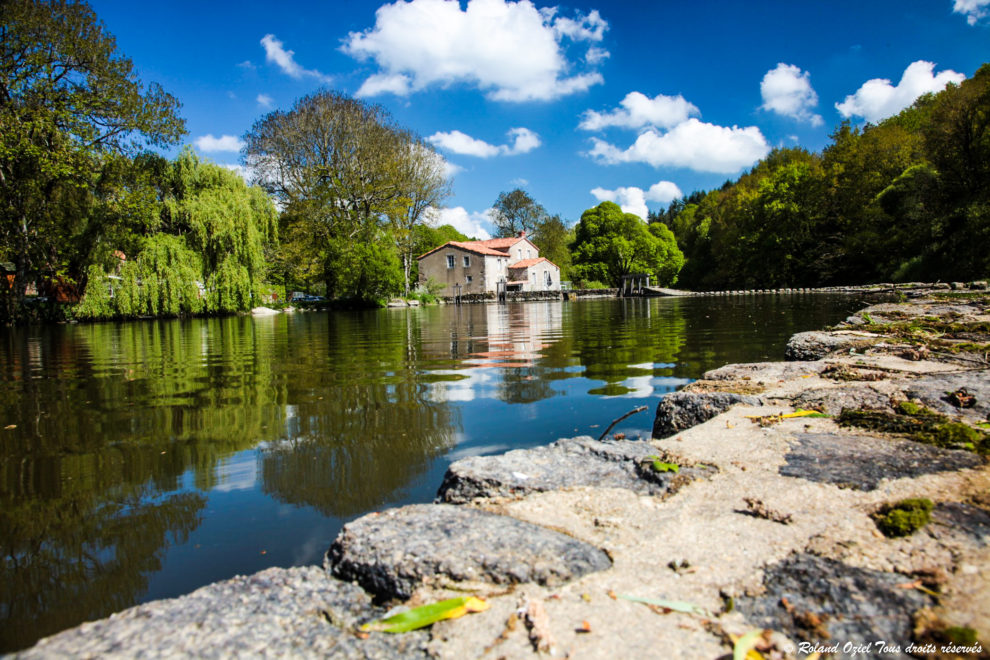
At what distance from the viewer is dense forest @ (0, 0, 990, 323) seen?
23.6m

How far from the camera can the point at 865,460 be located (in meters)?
2.37

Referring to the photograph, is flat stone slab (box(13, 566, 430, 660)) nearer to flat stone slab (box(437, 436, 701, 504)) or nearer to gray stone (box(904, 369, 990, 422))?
flat stone slab (box(437, 436, 701, 504))

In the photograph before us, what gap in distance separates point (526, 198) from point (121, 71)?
58574 millimetres

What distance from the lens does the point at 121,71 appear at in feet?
83.1

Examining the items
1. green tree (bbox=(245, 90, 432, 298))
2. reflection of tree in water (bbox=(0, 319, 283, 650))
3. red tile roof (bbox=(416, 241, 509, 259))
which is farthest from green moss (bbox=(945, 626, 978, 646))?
red tile roof (bbox=(416, 241, 509, 259))

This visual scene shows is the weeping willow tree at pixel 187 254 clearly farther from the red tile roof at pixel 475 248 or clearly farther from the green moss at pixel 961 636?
the green moss at pixel 961 636

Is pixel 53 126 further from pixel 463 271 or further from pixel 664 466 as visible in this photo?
pixel 463 271

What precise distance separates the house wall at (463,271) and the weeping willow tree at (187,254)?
27.0 meters

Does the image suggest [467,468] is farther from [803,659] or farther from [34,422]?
[34,422]

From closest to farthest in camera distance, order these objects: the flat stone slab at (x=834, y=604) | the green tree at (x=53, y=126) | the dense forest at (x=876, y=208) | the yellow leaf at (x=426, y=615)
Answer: the flat stone slab at (x=834, y=604) → the yellow leaf at (x=426, y=615) → the green tree at (x=53, y=126) → the dense forest at (x=876, y=208)

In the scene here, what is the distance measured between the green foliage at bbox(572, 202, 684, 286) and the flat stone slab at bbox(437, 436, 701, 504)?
66070 mm

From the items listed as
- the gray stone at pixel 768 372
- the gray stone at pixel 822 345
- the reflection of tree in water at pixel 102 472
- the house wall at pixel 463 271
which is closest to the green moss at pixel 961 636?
the reflection of tree in water at pixel 102 472

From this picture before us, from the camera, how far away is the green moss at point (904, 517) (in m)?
1.74

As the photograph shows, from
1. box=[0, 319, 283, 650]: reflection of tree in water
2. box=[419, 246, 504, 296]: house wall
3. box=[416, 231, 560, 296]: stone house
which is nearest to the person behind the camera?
box=[0, 319, 283, 650]: reflection of tree in water
